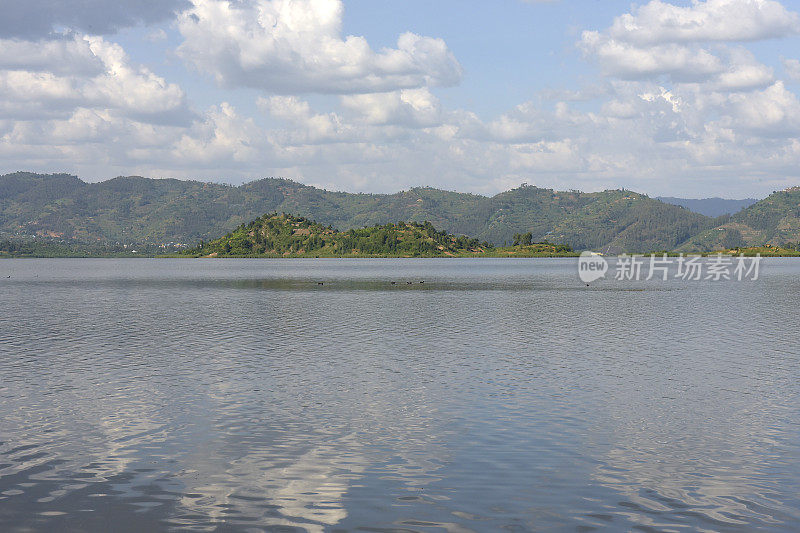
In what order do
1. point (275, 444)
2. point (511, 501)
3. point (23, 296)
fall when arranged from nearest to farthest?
point (511, 501) < point (275, 444) < point (23, 296)

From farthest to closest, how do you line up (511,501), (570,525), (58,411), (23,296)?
(23,296), (58,411), (511,501), (570,525)

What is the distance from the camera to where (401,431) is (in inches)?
1318

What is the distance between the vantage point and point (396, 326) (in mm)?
83875

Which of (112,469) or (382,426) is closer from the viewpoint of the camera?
(112,469)

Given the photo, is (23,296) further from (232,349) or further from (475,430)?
(475,430)

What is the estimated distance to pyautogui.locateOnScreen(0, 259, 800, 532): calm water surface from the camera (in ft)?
75.6

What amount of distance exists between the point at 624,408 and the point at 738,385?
1134 cm

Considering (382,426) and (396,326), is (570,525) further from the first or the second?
(396,326)

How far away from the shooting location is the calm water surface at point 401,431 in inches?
907

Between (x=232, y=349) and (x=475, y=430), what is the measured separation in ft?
116

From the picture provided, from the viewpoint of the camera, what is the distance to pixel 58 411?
37.8 metres

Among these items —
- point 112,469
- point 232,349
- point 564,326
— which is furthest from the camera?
point 564,326

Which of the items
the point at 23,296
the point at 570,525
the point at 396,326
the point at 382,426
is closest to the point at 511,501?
the point at 570,525

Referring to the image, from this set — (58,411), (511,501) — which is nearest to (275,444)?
(511,501)
